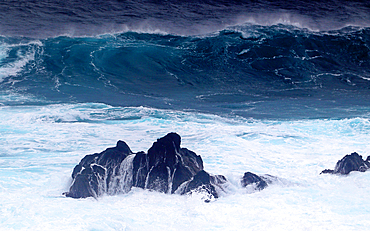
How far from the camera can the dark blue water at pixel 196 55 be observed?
13.6m

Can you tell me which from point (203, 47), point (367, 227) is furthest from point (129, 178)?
point (203, 47)

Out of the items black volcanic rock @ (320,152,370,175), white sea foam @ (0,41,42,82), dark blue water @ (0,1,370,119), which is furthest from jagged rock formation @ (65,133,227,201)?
white sea foam @ (0,41,42,82)

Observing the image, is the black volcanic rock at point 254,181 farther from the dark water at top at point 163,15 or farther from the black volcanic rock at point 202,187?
the dark water at top at point 163,15

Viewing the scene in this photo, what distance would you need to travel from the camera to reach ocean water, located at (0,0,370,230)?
542 centimetres

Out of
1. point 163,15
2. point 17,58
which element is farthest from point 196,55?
point 17,58

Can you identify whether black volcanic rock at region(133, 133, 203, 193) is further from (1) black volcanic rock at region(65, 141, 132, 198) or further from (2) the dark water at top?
(2) the dark water at top

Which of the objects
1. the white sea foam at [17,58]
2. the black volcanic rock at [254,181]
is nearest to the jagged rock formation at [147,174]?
the black volcanic rock at [254,181]

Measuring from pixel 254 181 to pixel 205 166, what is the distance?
1.28 metres

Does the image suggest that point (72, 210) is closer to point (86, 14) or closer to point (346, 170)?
point (346, 170)

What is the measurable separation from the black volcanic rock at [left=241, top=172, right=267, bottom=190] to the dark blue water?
5.39 meters

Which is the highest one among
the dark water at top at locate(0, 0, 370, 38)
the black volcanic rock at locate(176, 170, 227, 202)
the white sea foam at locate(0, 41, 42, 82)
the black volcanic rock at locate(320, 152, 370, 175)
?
the dark water at top at locate(0, 0, 370, 38)

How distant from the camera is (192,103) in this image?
12.9 meters

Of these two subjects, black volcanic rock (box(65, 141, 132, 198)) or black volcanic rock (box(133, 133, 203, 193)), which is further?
black volcanic rock (box(133, 133, 203, 193))

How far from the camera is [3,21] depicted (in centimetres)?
2039
